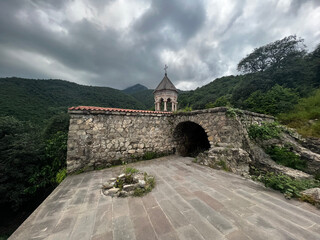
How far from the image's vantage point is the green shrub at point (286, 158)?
4.14 m

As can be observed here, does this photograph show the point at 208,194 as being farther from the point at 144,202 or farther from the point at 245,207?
the point at 144,202

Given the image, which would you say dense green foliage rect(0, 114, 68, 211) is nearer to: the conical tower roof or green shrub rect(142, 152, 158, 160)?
green shrub rect(142, 152, 158, 160)

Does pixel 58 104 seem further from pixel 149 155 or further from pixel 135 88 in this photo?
pixel 135 88

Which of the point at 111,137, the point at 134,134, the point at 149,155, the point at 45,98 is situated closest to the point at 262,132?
the point at 149,155

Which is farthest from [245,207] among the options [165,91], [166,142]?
[165,91]

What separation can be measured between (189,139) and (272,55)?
22684 millimetres

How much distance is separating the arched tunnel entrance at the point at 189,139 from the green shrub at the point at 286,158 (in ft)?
11.0

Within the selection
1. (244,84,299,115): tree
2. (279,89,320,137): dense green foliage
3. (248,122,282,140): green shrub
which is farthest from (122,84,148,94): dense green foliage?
(248,122,282,140): green shrub

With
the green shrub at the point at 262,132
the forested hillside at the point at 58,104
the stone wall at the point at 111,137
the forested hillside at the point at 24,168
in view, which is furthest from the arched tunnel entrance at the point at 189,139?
the forested hillside at the point at 24,168

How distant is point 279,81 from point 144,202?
70.2 feet

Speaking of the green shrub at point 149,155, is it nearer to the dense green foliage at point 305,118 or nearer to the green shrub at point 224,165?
the green shrub at point 224,165

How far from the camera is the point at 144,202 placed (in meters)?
2.08

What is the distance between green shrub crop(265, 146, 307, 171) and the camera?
4137mm

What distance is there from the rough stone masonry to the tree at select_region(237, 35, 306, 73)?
18686 mm
